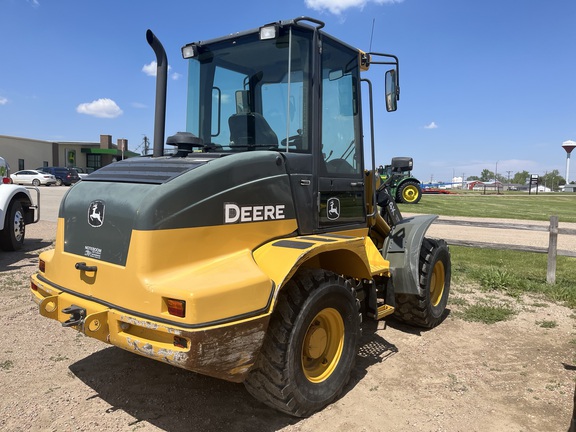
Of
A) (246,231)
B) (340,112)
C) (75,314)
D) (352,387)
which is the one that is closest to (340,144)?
(340,112)

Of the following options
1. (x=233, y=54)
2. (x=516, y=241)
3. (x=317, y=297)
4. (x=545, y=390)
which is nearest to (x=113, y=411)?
(x=317, y=297)

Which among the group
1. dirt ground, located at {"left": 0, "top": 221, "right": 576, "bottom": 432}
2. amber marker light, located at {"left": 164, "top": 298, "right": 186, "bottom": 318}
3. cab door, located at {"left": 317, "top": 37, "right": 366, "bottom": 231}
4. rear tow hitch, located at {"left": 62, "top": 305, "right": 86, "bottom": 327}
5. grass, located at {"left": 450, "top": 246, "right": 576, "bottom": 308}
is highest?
cab door, located at {"left": 317, "top": 37, "right": 366, "bottom": 231}

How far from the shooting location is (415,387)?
12.1 ft

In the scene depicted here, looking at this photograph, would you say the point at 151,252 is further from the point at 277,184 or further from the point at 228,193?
the point at 277,184

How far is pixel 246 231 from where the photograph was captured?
3080mm

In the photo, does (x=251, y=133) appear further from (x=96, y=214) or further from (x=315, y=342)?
(x=315, y=342)

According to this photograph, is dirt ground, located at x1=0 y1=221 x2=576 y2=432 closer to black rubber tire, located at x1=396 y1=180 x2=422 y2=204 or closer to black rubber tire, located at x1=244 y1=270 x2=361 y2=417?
black rubber tire, located at x1=244 y1=270 x2=361 y2=417

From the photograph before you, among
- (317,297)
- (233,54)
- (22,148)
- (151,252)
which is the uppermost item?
(22,148)

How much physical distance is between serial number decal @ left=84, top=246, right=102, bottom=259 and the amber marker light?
722 millimetres

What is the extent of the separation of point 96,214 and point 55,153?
5686 centimetres

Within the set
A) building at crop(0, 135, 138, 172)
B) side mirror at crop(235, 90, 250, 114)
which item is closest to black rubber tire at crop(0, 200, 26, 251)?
side mirror at crop(235, 90, 250, 114)

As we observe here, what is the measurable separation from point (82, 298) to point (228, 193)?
4.02 feet

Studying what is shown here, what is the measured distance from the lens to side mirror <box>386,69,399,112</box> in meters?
4.22

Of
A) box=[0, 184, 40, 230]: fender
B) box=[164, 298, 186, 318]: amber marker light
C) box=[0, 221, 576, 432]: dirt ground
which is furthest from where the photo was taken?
box=[0, 184, 40, 230]: fender
